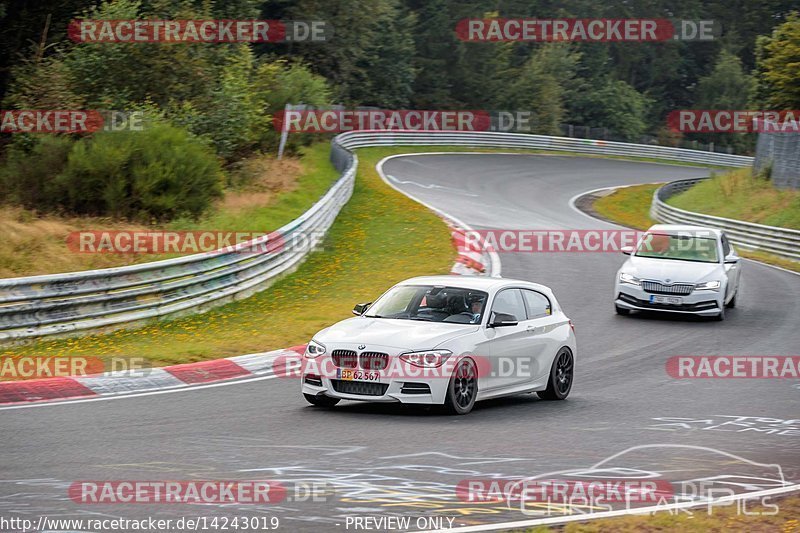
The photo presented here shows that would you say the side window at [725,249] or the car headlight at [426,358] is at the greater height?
the car headlight at [426,358]

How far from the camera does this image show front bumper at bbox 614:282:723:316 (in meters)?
19.6

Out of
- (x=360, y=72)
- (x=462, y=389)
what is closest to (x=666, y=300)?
(x=462, y=389)

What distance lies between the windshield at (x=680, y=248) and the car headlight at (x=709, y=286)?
2.49 ft

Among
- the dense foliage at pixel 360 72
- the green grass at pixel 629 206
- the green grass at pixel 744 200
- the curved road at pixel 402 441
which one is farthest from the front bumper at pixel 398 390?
the green grass at pixel 744 200

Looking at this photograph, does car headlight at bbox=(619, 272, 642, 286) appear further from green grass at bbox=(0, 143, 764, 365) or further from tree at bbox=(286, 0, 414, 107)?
tree at bbox=(286, 0, 414, 107)

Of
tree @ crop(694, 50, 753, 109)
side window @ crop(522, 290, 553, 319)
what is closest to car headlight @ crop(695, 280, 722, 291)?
side window @ crop(522, 290, 553, 319)

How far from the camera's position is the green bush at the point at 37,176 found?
24734mm

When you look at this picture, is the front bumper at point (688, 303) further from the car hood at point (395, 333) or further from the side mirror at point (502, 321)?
the car hood at point (395, 333)

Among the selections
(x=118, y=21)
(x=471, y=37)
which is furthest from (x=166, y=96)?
(x=471, y=37)

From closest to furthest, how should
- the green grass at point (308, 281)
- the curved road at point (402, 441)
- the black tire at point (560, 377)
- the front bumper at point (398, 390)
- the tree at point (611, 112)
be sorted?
1. the curved road at point (402, 441)
2. the front bumper at point (398, 390)
3. the black tire at point (560, 377)
4. the green grass at point (308, 281)
5. the tree at point (611, 112)

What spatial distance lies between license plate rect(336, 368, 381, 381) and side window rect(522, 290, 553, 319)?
263 centimetres

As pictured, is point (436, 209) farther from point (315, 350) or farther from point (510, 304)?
point (315, 350)

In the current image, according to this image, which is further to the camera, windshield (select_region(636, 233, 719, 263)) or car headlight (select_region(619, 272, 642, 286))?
windshield (select_region(636, 233, 719, 263))

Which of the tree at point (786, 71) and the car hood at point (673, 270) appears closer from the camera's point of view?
the car hood at point (673, 270)
